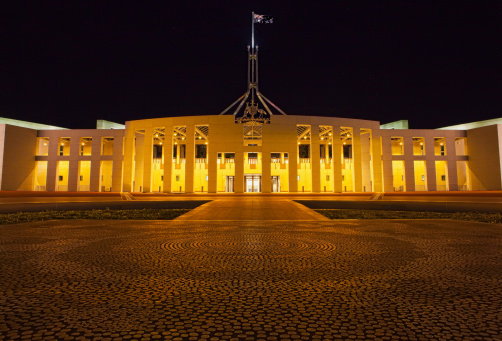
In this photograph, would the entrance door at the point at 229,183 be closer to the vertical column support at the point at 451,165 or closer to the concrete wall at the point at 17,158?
the concrete wall at the point at 17,158

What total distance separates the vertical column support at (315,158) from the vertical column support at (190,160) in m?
15.9

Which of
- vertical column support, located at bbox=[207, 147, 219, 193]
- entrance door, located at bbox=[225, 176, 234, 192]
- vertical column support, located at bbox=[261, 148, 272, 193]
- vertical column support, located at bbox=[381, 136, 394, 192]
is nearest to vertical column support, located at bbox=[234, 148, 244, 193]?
vertical column support, located at bbox=[207, 147, 219, 193]

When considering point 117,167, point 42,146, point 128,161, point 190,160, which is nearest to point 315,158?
point 190,160

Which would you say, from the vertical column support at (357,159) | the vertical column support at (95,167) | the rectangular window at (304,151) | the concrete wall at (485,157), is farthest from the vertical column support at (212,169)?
the concrete wall at (485,157)

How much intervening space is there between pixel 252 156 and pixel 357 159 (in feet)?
53.1

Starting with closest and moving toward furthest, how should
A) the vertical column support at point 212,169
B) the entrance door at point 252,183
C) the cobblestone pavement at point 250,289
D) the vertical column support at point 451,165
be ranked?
the cobblestone pavement at point 250,289 → the vertical column support at point 212,169 → the vertical column support at point 451,165 → the entrance door at point 252,183

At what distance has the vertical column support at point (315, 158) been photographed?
1485 inches

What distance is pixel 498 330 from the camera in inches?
109

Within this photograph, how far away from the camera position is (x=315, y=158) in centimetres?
3822

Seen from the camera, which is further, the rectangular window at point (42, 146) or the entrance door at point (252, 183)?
the rectangular window at point (42, 146)

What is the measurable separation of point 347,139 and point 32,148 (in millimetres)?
48900

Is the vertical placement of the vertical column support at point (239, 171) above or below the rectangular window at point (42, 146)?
A: below

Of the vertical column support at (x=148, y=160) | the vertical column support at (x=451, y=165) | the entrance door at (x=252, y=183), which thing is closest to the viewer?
the vertical column support at (x=148, y=160)

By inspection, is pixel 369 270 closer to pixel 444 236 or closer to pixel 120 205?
pixel 444 236
